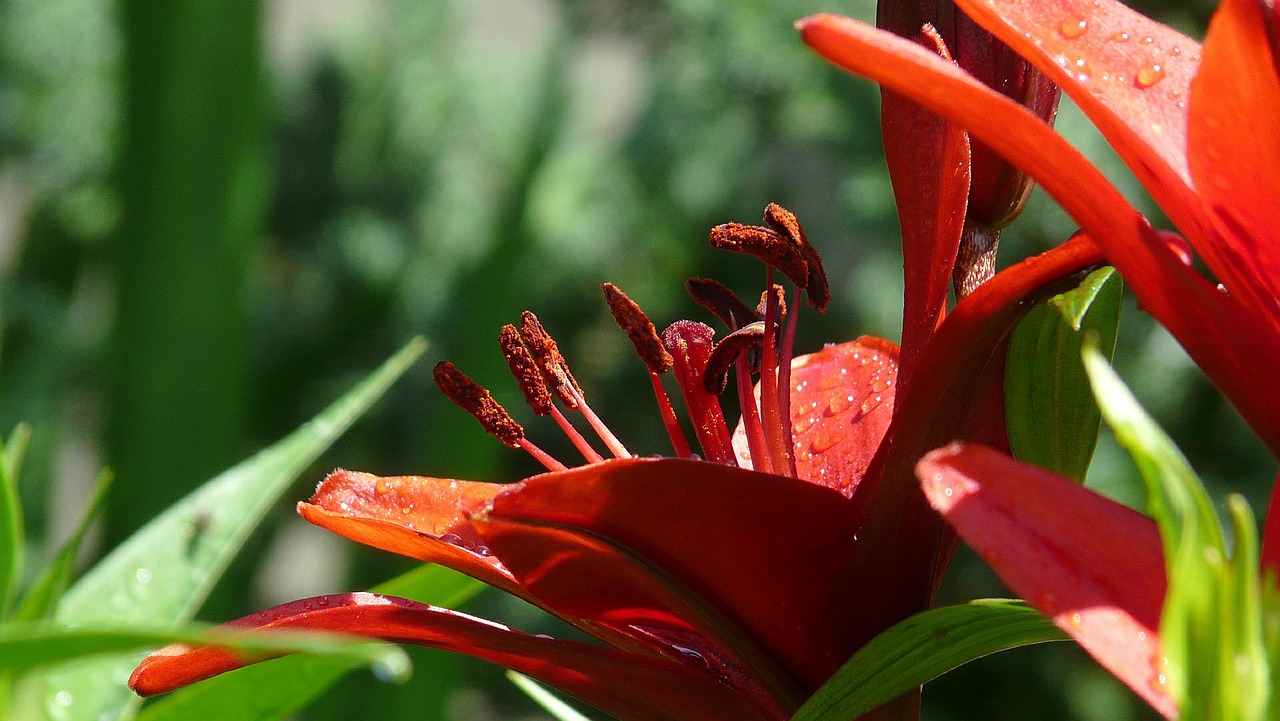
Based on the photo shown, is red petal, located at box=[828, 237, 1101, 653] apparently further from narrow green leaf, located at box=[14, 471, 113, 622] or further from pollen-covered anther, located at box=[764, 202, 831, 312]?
narrow green leaf, located at box=[14, 471, 113, 622]

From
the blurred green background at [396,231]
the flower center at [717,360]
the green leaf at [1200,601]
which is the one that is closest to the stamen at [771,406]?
the flower center at [717,360]

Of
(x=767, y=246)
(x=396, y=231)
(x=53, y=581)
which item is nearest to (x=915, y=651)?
(x=767, y=246)

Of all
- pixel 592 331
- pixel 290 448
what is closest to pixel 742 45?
pixel 592 331

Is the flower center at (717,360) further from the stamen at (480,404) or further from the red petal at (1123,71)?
the red petal at (1123,71)

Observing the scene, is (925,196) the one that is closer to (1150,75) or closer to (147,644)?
(1150,75)

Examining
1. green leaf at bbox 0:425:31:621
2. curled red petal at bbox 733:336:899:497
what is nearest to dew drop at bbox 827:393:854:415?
curled red petal at bbox 733:336:899:497

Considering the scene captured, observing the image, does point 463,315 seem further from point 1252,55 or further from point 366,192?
point 1252,55
